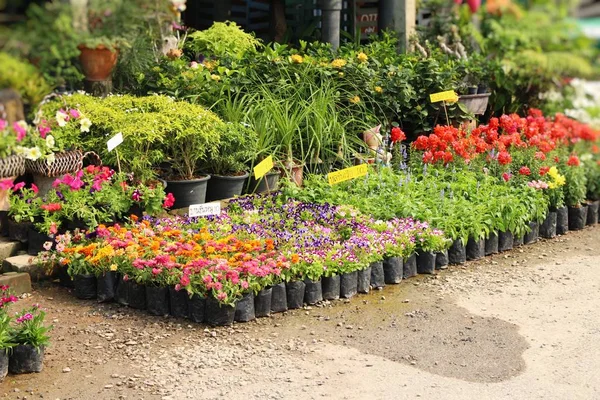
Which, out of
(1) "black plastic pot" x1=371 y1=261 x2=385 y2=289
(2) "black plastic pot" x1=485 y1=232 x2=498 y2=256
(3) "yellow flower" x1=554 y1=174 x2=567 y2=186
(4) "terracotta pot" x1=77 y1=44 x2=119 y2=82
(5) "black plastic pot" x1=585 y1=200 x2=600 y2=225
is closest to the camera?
(4) "terracotta pot" x1=77 y1=44 x2=119 y2=82

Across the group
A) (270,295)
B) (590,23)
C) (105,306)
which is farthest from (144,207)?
(590,23)

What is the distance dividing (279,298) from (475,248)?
67.6 inches

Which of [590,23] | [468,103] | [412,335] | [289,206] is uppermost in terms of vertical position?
[590,23]

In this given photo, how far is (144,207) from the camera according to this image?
5.66m

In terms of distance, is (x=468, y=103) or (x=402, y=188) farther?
(x=468, y=103)

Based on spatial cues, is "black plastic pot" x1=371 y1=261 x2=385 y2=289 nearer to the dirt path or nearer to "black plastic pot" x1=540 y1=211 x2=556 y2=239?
the dirt path

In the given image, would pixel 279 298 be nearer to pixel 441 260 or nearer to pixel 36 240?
pixel 441 260

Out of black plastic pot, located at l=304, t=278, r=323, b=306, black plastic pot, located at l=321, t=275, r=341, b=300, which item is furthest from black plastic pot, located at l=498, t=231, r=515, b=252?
black plastic pot, located at l=304, t=278, r=323, b=306

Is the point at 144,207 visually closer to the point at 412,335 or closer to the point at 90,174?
the point at 90,174

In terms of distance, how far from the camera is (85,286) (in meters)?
5.00

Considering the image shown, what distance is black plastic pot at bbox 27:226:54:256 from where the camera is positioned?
5.38 metres

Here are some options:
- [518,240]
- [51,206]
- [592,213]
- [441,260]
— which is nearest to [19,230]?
[51,206]

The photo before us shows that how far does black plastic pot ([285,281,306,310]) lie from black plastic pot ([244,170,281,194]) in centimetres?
170

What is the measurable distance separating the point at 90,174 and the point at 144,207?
0.45m
